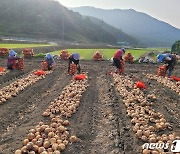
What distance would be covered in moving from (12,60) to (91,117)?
35.6ft

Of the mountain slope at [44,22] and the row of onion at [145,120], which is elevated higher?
the mountain slope at [44,22]

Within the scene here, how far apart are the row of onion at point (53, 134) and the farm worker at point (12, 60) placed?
8994mm

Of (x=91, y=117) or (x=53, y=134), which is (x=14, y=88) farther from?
(x=53, y=134)

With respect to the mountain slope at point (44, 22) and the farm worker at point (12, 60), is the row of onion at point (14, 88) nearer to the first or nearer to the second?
Result: the farm worker at point (12, 60)

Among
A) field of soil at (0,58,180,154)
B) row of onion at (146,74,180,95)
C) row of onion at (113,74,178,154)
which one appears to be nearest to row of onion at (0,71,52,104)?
field of soil at (0,58,180,154)

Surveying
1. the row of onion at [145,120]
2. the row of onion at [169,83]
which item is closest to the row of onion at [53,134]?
the row of onion at [145,120]

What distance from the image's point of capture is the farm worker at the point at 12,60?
18.9m

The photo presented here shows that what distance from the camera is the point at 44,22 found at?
115562 millimetres

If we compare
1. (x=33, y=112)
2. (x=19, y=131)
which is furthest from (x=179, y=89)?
(x=19, y=131)

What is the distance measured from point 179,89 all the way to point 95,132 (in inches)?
315

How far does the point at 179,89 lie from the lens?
15.2m

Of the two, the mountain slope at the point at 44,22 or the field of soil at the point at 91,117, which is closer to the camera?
the field of soil at the point at 91,117

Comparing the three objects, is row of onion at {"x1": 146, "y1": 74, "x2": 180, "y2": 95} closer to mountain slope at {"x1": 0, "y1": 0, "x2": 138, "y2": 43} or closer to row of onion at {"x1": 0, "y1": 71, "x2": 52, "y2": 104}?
row of onion at {"x1": 0, "y1": 71, "x2": 52, "y2": 104}

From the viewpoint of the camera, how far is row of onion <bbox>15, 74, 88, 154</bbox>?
6871 millimetres
